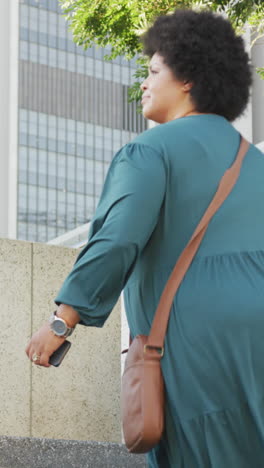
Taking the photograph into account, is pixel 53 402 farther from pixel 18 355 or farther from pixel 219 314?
pixel 219 314

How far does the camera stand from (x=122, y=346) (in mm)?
8039

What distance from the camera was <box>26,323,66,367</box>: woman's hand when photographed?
2.70 m

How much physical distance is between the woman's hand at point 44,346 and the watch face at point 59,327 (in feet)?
0.04

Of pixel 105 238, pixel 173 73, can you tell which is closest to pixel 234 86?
pixel 173 73

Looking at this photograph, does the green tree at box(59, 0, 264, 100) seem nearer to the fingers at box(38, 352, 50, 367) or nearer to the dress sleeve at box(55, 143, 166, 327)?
the dress sleeve at box(55, 143, 166, 327)

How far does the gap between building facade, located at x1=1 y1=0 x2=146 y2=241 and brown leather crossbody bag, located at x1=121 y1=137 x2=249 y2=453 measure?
305ft

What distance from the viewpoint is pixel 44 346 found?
271cm

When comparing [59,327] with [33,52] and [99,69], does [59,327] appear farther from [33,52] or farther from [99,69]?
[99,69]

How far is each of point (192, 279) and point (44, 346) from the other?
43cm

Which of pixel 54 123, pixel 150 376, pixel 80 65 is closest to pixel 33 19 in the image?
pixel 80 65

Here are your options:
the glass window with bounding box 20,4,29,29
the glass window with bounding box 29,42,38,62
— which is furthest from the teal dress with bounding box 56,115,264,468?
the glass window with bounding box 20,4,29,29

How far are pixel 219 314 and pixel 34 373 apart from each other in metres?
5.14

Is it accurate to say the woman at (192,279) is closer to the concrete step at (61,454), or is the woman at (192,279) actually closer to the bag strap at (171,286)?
the bag strap at (171,286)

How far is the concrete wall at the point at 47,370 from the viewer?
298 inches
